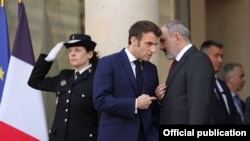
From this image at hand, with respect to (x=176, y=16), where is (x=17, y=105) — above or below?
below

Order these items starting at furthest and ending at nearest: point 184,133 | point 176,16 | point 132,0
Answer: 1. point 176,16
2. point 132,0
3. point 184,133

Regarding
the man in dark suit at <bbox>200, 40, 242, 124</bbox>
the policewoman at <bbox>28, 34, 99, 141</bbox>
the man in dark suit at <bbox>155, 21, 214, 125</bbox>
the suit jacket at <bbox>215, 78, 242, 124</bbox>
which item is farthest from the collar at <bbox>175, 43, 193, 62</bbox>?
the man in dark suit at <bbox>200, 40, 242, 124</bbox>

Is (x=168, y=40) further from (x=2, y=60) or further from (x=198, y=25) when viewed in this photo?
(x=198, y=25)

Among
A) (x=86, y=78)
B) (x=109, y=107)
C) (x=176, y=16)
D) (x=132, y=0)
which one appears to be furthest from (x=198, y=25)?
(x=109, y=107)

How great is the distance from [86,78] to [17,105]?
0.95 metres

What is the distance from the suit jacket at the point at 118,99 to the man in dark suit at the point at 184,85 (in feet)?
0.41

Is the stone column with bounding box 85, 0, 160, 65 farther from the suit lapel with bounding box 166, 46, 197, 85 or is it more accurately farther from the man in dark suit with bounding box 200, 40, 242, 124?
the suit lapel with bounding box 166, 46, 197, 85

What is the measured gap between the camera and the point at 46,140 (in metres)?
5.66

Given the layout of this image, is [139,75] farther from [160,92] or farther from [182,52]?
[182,52]

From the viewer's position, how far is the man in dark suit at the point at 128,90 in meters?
4.38

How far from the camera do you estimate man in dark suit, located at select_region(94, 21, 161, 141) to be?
4375mm

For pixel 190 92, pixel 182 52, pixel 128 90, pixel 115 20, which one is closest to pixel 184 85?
pixel 190 92

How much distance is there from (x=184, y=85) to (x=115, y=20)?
4.48 ft

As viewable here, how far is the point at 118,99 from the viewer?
433cm
